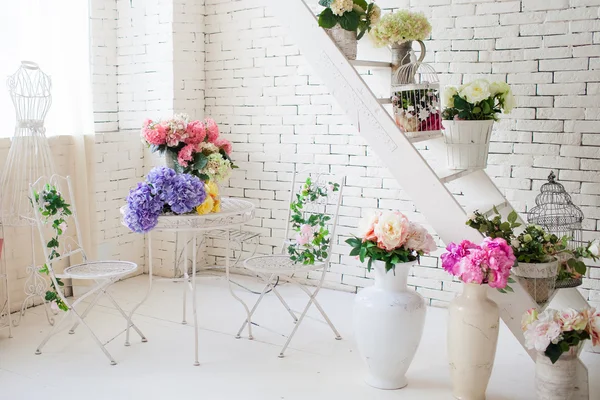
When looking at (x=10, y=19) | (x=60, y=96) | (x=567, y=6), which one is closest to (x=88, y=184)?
(x=60, y=96)

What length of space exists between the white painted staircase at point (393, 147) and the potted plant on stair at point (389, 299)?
0.47 feet

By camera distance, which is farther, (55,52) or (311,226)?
(55,52)

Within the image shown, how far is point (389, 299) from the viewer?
10.2 feet

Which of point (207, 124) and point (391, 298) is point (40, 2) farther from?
point (391, 298)

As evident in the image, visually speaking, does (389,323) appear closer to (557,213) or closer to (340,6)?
(557,213)

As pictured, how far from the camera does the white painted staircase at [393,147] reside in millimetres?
3111

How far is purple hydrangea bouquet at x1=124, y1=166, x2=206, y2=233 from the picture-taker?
3.28m

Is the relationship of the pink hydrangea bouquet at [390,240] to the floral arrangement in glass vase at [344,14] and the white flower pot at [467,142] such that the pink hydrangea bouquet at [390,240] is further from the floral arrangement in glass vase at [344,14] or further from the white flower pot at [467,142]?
the floral arrangement in glass vase at [344,14]

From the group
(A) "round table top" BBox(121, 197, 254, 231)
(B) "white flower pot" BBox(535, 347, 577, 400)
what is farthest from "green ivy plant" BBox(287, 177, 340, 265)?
(B) "white flower pot" BBox(535, 347, 577, 400)

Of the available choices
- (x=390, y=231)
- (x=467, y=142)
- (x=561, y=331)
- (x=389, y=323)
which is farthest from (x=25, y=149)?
(x=561, y=331)

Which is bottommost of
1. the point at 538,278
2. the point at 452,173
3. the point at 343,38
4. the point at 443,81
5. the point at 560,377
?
the point at 560,377

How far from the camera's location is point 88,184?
16.1 feet

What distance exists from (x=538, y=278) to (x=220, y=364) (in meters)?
1.68

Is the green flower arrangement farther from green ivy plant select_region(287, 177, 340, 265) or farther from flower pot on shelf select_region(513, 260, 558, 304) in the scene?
flower pot on shelf select_region(513, 260, 558, 304)
